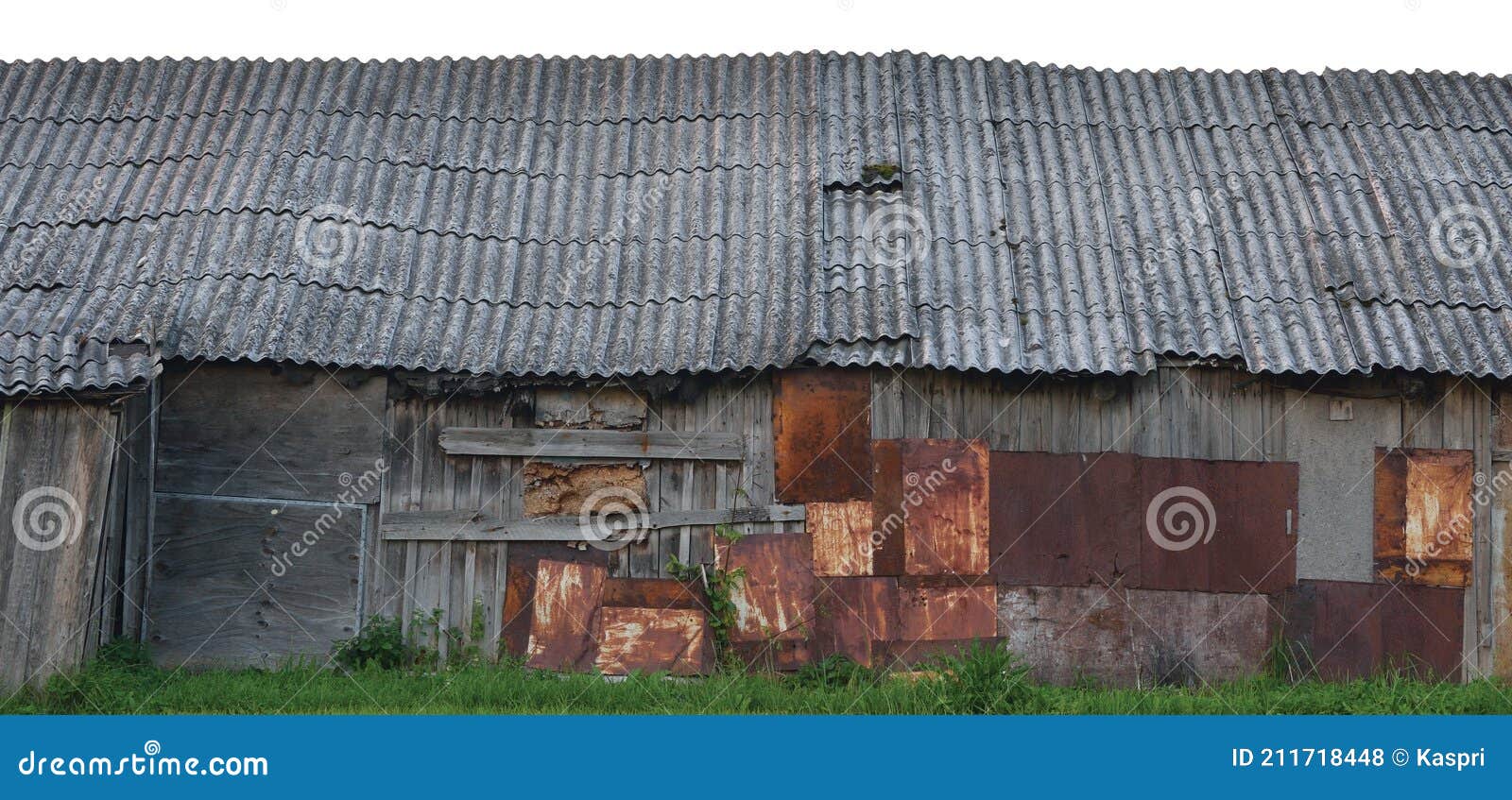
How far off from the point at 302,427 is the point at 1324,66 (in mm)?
9449

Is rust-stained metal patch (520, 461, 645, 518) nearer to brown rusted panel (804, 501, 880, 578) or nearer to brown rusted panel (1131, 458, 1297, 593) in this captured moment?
brown rusted panel (804, 501, 880, 578)

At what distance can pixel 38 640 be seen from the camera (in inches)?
288

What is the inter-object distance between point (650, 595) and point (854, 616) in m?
1.35

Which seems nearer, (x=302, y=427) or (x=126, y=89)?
(x=302, y=427)

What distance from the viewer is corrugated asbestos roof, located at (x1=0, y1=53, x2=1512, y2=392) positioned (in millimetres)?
8281

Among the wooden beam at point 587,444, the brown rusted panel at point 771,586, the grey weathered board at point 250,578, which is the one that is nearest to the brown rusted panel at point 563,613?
the wooden beam at point 587,444

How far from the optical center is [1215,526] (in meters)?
8.30

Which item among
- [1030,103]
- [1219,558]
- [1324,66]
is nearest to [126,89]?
[1030,103]

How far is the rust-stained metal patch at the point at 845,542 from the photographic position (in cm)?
829

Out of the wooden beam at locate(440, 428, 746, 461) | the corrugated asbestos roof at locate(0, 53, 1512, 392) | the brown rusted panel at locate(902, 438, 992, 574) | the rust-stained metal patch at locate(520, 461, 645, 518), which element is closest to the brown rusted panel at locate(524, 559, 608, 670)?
the rust-stained metal patch at locate(520, 461, 645, 518)

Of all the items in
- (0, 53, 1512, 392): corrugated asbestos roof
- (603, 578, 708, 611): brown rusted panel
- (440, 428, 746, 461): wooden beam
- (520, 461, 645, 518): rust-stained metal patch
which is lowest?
(603, 578, 708, 611): brown rusted panel

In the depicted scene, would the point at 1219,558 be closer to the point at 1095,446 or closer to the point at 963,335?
the point at 1095,446

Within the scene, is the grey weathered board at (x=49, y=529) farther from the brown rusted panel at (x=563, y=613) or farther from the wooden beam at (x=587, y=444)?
the brown rusted panel at (x=563, y=613)

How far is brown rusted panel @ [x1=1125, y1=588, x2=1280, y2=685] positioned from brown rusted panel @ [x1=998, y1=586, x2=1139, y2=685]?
0.09 meters
